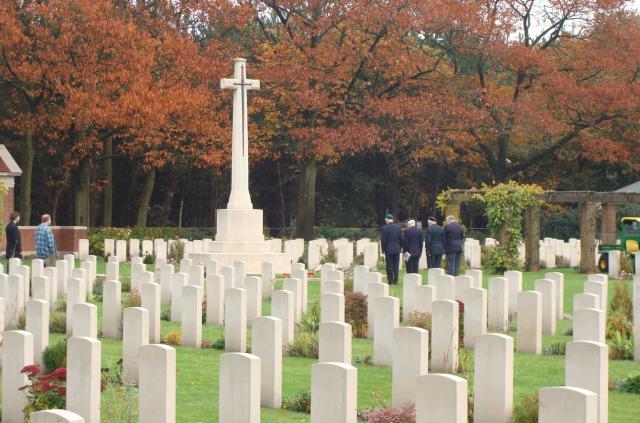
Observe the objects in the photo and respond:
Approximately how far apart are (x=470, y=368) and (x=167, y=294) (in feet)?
27.5

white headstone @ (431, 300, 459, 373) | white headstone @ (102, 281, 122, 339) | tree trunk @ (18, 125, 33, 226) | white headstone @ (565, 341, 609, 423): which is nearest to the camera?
white headstone @ (565, 341, 609, 423)

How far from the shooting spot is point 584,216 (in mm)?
27078

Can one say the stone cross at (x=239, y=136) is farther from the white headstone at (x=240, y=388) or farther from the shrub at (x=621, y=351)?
the white headstone at (x=240, y=388)

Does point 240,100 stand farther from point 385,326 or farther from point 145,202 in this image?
point 145,202

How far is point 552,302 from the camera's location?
14773mm

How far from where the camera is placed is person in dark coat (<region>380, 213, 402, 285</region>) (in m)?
22.0

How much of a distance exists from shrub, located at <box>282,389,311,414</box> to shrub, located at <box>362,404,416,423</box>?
0.92 metres

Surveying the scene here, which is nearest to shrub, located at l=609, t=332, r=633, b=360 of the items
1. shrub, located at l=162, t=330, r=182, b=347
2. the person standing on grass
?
shrub, located at l=162, t=330, r=182, b=347

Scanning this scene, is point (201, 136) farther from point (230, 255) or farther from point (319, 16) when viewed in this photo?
point (230, 255)

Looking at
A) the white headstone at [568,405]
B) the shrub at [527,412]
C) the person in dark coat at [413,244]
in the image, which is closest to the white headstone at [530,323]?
the shrub at [527,412]

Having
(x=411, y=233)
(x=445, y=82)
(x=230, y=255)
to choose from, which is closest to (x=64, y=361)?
(x=411, y=233)

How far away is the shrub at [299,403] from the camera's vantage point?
31.2 feet

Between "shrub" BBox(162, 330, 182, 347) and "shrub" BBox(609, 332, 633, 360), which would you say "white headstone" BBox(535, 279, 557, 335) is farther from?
"shrub" BBox(162, 330, 182, 347)

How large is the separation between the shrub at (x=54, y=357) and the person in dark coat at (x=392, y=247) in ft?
39.1
